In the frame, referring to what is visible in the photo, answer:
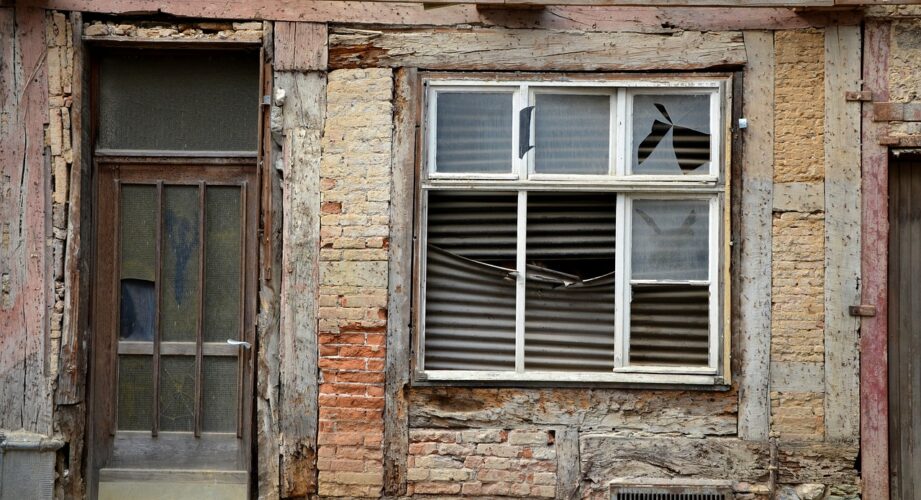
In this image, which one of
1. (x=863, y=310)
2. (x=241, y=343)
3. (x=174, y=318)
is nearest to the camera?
(x=863, y=310)

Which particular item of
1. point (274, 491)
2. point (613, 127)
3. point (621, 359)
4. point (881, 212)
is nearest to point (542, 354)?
point (621, 359)

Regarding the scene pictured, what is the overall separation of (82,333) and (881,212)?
4.79m

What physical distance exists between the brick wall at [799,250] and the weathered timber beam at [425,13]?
67 cm

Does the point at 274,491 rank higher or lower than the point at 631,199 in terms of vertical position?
lower

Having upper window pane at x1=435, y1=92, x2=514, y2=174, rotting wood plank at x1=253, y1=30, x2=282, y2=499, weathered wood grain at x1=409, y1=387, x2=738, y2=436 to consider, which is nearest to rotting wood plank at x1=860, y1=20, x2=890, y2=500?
weathered wood grain at x1=409, y1=387, x2=738, y2=436

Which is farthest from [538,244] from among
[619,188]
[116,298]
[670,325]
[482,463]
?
[116,298]

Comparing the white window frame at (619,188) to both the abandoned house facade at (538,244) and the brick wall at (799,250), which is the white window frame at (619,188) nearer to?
the abandoned house facade at (538,244)

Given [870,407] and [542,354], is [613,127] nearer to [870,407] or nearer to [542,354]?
[542,354]

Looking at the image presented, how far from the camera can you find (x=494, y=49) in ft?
16.2

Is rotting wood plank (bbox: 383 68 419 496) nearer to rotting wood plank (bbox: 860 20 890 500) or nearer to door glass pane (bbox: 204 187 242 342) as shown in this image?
door glass pane (bbox: 204 187 242 342)

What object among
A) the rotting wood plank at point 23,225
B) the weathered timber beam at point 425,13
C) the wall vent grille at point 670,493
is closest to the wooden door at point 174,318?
the rotting wood plank at point 23,225

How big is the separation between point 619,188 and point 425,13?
61.0 inches

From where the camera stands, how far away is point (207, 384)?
5195mm

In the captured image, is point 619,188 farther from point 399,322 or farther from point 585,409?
point 399,322
